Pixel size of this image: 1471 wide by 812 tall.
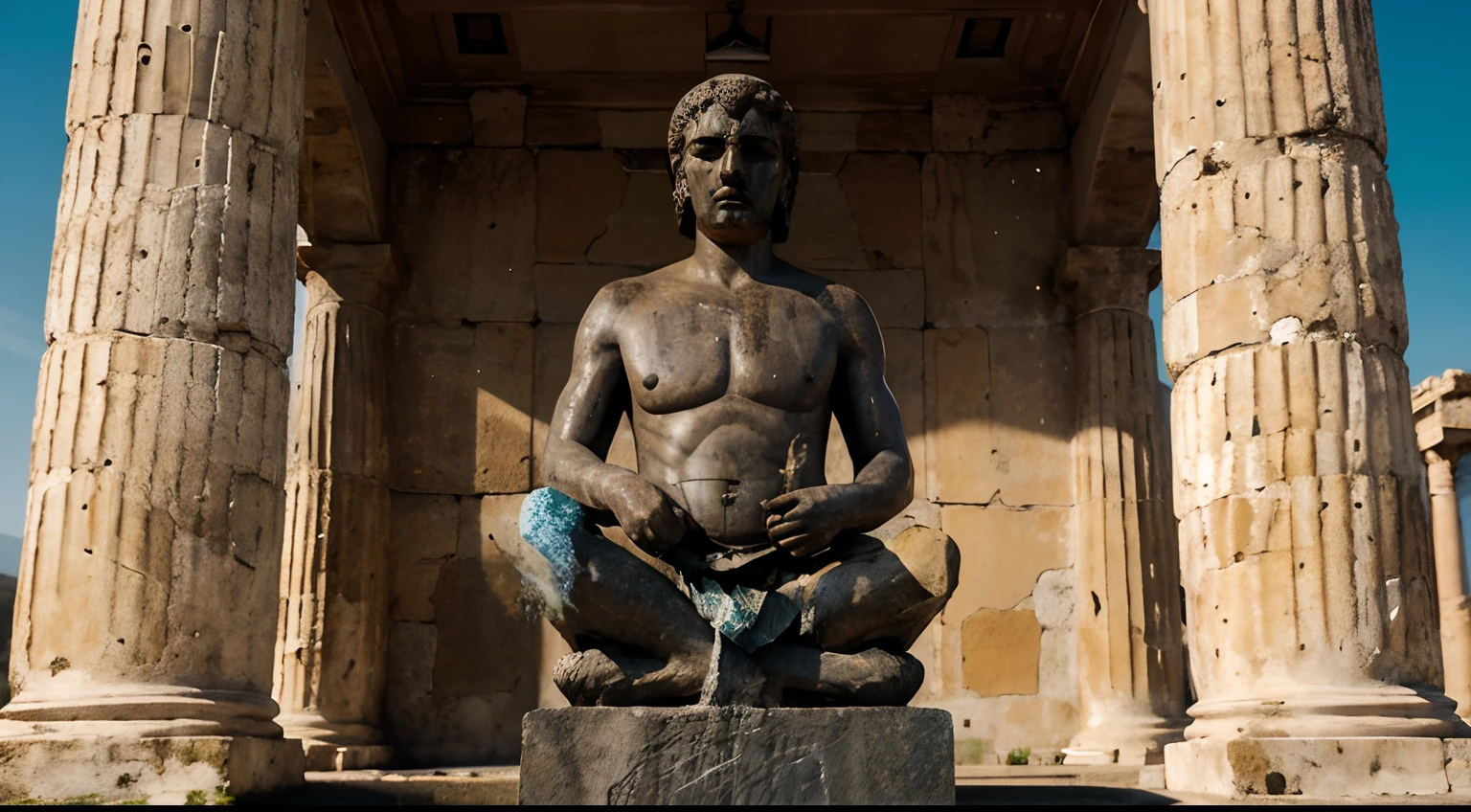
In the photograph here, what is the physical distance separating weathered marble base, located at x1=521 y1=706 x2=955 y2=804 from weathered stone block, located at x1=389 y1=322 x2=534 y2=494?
5.88m

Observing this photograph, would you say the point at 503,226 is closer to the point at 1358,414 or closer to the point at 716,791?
the point at 1358,414

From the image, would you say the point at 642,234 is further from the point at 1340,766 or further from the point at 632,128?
the point at 1340,766

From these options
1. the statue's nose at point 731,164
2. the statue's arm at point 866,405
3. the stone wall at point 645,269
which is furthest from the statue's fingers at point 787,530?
the stone wall at point 645,269

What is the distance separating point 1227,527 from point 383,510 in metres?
5.75

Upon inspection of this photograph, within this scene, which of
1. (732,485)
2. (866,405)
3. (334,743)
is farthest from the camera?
(334,743)

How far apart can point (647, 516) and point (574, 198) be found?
21.0 feet

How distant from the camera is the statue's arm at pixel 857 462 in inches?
185

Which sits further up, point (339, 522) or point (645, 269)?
point (645, 269)

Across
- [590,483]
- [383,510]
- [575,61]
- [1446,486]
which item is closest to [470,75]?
[575,61]

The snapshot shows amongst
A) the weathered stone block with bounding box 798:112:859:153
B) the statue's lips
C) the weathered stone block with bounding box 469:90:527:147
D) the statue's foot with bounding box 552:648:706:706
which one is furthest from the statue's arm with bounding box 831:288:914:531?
the weathered stone block with bounding box 469:90:527:147

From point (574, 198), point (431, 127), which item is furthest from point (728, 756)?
point (431, 127)

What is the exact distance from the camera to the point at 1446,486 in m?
18.8

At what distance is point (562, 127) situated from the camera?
1086 centimetres

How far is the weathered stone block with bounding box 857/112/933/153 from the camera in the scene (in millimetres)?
10883
